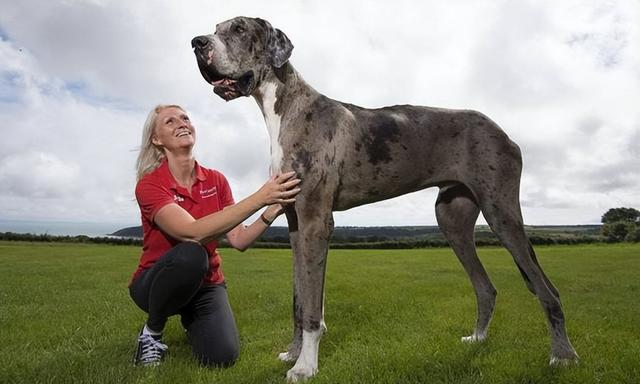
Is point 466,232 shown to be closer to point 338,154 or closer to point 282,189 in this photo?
point 338,154

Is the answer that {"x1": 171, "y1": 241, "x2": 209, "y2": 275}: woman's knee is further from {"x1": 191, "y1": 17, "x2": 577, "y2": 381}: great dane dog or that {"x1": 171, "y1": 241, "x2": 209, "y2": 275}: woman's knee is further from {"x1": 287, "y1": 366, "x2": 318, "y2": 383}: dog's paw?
{"x1": 287, "y1": 366, "x2": 318, "y2": 383}: dog's paw

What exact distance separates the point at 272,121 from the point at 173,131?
1.47 meters

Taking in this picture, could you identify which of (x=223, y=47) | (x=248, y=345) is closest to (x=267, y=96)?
(x=223, y=47)

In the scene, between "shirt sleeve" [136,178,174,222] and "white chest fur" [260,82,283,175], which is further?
"shirt sleeve" [136,178,174,222]

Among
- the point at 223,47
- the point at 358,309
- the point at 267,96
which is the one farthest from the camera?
the point at 358,309

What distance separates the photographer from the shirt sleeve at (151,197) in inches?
198

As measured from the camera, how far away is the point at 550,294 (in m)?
4.61

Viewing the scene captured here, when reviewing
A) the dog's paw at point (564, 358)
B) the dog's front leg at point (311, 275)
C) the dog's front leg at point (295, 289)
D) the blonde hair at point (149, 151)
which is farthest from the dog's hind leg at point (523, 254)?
the blonde hair at point (149, 151)

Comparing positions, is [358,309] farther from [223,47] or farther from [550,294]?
[223,47]

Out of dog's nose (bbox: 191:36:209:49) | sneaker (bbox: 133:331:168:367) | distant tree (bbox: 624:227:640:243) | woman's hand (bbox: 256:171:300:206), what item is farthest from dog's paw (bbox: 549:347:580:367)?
distant tree (bbox: 624:227:640:243)

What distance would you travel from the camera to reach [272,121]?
4.51 metres

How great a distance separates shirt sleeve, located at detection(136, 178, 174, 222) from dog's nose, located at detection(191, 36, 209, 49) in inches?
66.1

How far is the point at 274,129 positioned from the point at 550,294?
9.53ft

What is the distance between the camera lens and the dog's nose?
402 cm
